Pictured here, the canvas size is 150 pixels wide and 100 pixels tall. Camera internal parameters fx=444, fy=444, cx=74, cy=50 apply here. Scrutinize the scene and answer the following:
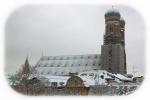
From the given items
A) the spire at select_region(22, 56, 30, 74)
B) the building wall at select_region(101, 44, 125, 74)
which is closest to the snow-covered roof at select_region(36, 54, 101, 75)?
the building wall at select_region(101, 44, 125, 74)

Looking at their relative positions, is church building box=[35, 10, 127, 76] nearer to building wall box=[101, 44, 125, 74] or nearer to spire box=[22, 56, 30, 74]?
building wall box=[101, 44, 125, 74]

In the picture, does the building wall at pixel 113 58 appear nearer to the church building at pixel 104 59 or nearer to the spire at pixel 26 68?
the church building at pixel 104 59

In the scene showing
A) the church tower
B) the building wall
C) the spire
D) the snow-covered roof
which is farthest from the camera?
the snow-covered roof

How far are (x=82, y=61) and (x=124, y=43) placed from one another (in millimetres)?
967

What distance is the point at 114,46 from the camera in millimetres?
7281

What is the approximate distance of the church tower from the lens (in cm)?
624

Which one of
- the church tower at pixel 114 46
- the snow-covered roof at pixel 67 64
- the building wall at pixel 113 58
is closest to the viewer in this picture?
the church tower at pixel 114 46

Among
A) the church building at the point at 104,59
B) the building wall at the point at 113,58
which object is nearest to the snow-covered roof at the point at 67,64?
the church building at the point at 104,59

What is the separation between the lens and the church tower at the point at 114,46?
20.5 feet

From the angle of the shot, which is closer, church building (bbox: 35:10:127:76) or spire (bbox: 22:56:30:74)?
spire (bbox: 22:56:30:74)

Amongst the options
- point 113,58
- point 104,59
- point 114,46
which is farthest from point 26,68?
point 114,46

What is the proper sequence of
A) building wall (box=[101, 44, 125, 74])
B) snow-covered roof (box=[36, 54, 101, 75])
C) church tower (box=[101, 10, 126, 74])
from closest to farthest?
1. church tower (box=[101, 10, 126, 74])
2. building wall (box=[101, 44, 125, 74])
3. snow-covered roof (box=[36, 54, 101, 75])

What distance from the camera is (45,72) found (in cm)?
704

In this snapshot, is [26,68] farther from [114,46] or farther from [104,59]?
[114,46]
